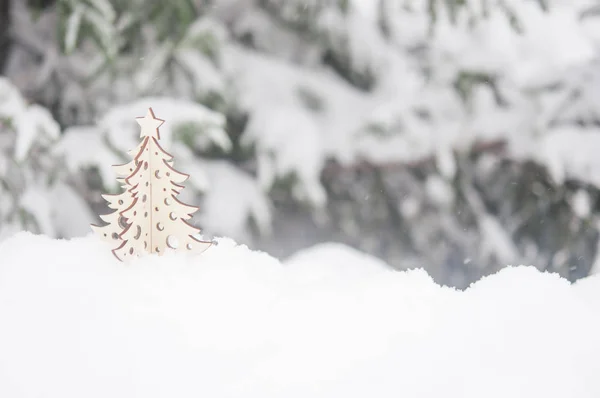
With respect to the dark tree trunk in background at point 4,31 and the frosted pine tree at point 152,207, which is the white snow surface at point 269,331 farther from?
the dark tree trunk in background at point 4,31

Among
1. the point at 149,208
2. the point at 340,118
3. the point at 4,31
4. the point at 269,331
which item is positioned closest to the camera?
the point at 269,331

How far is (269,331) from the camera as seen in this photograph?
102 centimetres

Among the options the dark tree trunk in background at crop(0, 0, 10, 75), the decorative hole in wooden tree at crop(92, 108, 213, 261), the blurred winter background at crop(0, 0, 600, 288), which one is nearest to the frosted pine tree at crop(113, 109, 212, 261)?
the decorative hole in wooden tree at crop(92, 108, 213, 261)

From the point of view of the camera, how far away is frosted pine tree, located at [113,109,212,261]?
1146mm

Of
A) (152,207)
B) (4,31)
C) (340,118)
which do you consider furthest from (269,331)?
(4,31)

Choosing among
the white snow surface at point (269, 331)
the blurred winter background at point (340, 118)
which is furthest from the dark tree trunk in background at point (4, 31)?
the white snow surface at point (269, 331)

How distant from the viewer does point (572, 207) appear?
339cm

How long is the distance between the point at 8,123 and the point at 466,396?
1876mm

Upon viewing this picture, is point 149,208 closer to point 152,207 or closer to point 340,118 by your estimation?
point 152,207

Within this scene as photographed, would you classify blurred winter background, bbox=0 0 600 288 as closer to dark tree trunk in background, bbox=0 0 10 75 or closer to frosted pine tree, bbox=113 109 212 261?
dark tree trunk in background, bbox=0 0 10 75

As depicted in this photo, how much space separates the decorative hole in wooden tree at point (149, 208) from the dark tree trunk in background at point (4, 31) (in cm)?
233

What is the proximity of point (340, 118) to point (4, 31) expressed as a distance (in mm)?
1752

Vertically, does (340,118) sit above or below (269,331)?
above

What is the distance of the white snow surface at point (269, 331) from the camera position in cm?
90
